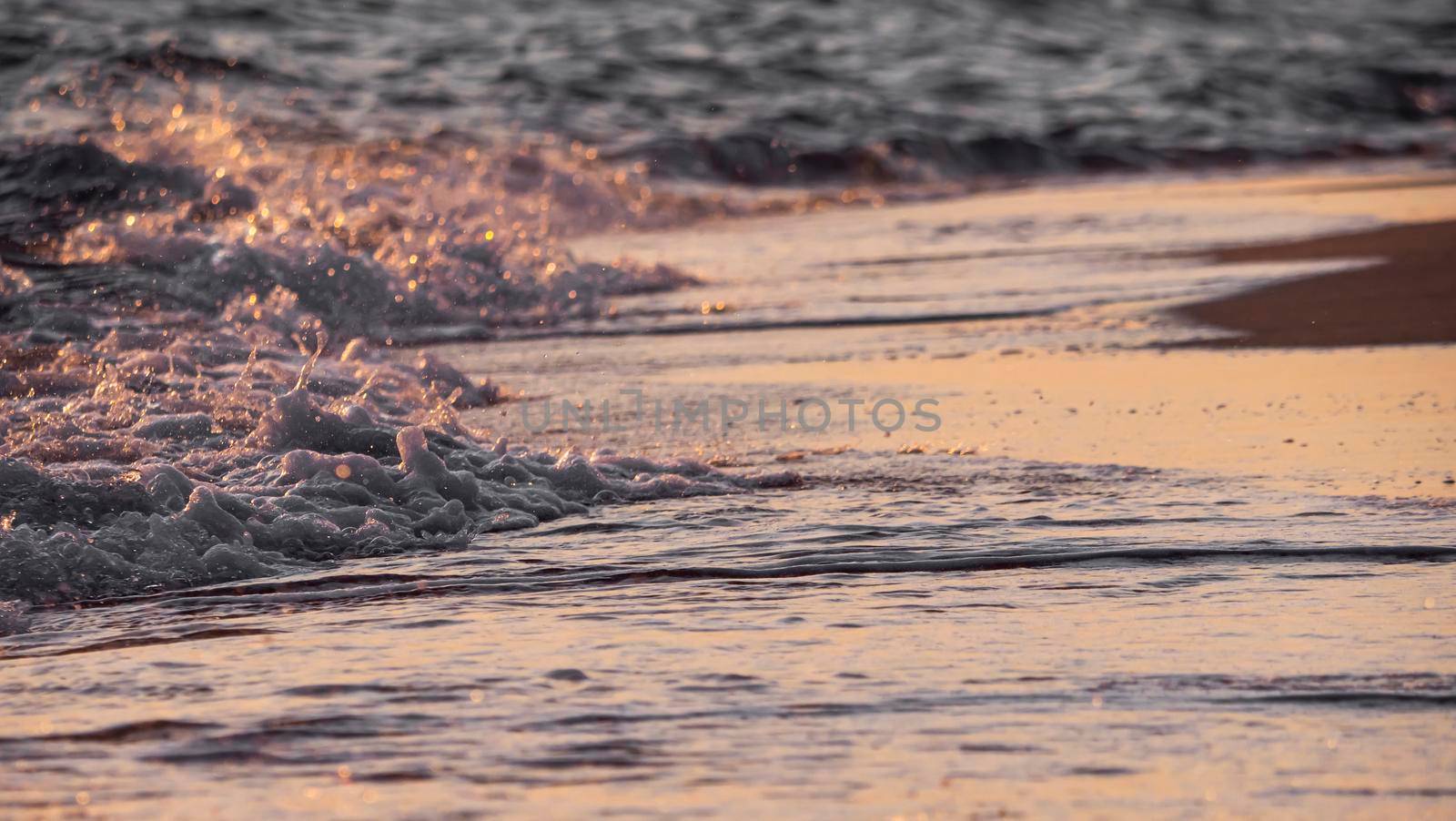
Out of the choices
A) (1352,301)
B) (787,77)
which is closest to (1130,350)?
(1352,301)

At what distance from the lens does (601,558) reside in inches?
128


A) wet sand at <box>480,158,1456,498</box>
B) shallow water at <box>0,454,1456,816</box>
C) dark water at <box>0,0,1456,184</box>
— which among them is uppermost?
dark water at <box>0,0,1456,184</box>

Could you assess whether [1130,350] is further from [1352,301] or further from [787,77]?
[787,77]

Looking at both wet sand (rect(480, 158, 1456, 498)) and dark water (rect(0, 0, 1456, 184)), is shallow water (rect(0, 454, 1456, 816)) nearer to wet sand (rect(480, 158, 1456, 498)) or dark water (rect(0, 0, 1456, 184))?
wet sand (rect(480, 158, 1456, 498))

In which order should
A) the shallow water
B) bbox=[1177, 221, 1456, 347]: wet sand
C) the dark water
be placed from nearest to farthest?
the shallow water, bbox=[1177, 221, 1456, 347]: wet sand, the dark water

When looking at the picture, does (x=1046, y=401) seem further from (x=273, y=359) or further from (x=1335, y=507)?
(x=273, y=359)

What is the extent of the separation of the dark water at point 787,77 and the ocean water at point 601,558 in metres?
4.49

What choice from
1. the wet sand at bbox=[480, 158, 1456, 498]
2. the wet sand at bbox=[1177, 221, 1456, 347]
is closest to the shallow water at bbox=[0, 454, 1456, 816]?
the wet sand at bbox=[480, 158, 1456, 498]

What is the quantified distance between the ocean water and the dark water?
4.49 meters

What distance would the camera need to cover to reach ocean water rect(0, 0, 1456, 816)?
2.20 meters

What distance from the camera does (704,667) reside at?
257 cm

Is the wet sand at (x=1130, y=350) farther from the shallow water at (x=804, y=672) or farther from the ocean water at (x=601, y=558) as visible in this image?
the shallow water at (x=804, y=672)

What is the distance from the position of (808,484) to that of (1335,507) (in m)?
1.03

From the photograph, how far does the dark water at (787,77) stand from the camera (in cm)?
1312
